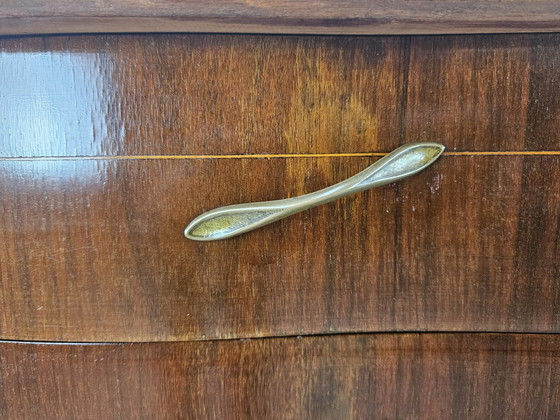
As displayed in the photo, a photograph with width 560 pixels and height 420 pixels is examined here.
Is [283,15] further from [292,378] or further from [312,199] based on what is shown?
[292,378]

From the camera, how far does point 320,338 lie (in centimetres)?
35

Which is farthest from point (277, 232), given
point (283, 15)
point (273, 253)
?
point (283, 15)

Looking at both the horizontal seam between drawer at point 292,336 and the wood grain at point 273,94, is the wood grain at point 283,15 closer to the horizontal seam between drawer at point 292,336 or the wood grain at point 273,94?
the wood grain at point 273,94

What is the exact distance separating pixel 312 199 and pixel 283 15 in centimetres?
11

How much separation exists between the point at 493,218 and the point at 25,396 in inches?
13.9

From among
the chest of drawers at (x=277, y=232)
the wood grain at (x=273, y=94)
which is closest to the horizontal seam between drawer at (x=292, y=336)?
the chest of drawers at (x=277, y=232)

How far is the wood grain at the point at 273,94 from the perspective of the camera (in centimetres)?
30

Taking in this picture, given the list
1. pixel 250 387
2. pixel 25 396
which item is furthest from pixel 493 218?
pixel 25 396

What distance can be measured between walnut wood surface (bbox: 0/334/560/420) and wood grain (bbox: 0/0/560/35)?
8.4 inches

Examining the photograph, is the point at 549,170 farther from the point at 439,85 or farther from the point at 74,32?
the point at 74,32

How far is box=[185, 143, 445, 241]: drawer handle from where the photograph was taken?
1.00 ft

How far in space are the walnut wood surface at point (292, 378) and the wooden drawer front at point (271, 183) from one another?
2 cm

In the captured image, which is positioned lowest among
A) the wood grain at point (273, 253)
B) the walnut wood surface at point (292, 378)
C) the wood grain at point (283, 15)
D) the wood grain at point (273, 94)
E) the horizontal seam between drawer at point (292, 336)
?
the walnut wood surface at point (292, 378)

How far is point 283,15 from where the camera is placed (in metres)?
0.27
